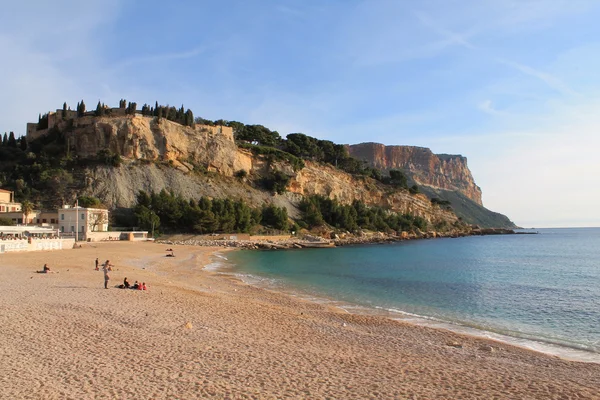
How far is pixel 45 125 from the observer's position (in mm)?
76875

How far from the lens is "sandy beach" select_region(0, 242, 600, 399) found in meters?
7.12

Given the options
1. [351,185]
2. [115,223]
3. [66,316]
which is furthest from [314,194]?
[66,316]

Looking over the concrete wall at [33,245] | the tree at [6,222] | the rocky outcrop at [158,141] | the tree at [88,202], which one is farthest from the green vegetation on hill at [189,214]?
the concrete wall at [33,245]

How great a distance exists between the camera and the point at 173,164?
72.8 meters

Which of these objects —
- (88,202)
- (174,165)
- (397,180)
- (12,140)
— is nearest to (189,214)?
(88,202)

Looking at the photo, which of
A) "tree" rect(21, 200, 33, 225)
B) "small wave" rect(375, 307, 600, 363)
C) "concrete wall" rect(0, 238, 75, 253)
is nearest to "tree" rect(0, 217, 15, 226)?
"tree" rect(21, 200, 33, 225)

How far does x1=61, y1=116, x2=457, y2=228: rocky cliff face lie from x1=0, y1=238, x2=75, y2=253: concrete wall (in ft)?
81.4

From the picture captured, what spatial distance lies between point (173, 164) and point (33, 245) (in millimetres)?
39831

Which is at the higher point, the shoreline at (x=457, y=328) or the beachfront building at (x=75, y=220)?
the beachfront building at (x=75, y=220)

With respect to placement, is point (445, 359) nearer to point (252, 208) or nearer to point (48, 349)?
point (48, 349)

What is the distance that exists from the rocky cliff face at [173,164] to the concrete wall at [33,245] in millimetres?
24813

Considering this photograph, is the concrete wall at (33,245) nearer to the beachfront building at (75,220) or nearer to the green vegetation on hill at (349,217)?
the beachfront building at (75,220)

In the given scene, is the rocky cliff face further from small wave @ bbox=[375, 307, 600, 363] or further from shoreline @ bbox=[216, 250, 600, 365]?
small wave @ bbox=[375, 307, 600, 363]

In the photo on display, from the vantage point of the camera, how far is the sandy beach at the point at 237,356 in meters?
7.12
